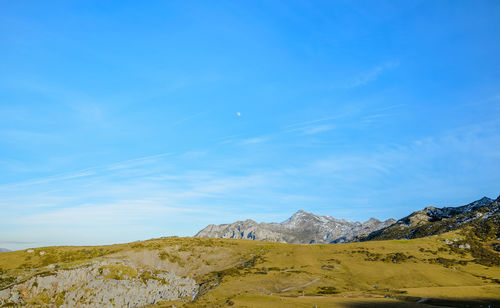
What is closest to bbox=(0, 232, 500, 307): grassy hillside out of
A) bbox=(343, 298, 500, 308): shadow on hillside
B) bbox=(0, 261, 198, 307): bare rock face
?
bbox=(343, 298, 500, 308): shadow on hillside

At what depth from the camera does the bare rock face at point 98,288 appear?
86062 mm

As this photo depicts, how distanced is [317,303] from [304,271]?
51.0m

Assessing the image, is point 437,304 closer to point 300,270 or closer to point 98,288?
point 300,270

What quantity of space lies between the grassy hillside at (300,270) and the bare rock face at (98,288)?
1040 mm

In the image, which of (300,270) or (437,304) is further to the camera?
(300,270)

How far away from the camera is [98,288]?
310ft

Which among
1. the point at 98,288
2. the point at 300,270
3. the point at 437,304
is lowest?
the point at 98,288

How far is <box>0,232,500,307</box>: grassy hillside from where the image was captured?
71.4 m

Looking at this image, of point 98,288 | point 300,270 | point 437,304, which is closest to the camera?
point 437,304

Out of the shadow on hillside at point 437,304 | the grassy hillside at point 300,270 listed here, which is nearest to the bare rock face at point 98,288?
the grassy hillside at point 300,270

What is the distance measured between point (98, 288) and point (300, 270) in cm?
6573

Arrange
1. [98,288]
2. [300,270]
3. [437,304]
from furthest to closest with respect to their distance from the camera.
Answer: [300,270] < [98,288] < [437,304]

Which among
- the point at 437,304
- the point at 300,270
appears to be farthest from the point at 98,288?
the point at 437,304

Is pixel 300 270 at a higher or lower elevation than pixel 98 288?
higher
